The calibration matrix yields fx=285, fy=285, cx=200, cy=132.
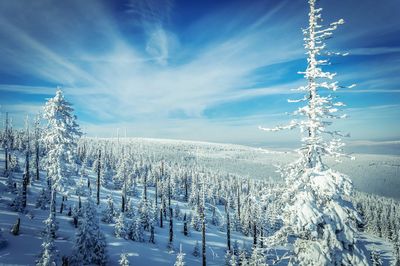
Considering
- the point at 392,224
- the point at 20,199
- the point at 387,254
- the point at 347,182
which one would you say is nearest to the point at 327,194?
the point at 347,182

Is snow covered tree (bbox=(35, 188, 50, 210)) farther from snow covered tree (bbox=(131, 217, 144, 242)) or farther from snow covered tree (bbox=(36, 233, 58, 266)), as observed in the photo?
snow covered tree (bbox=(36, 233, 58, 266))

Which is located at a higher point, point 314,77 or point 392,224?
point 314,77

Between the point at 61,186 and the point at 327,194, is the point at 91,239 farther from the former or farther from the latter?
the point at 327,194

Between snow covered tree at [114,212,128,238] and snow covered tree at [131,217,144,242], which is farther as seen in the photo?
snow covered tree at [131,217,144,242]

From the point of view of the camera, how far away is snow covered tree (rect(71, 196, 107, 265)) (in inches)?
1186

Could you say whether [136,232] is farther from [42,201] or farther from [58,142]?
[58,142]

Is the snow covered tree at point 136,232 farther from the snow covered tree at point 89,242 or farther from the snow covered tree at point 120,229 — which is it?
the snow covered tree at point 89,242

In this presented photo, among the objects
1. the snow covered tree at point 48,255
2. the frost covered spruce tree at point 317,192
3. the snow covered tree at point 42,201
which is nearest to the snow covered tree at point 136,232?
the snow covered tree at point 42,201

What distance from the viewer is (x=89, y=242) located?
1210 inches

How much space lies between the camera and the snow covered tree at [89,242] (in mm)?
30125

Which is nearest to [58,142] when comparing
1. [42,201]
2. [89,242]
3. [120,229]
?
[89,242]

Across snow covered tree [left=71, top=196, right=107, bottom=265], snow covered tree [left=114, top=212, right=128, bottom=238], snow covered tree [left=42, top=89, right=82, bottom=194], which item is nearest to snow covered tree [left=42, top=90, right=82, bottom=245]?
snow covered tree [left=42, top=89, right=82, bottom=194]

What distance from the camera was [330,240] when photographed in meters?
11.9

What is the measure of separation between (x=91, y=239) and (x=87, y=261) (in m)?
2.20
